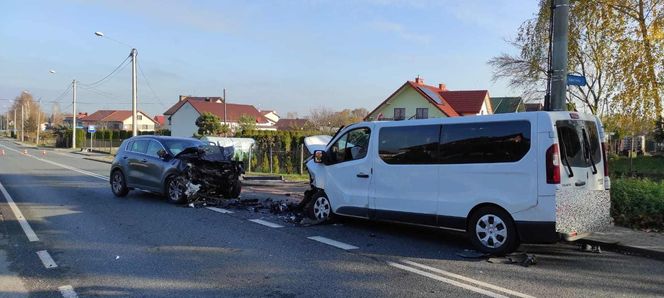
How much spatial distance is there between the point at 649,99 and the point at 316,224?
48.6 ft

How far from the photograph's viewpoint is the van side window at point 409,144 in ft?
24.7

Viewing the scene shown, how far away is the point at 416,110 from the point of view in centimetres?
4894

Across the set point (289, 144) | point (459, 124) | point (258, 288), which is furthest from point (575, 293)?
point (289, 144)

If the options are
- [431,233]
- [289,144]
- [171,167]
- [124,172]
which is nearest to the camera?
[431,233]

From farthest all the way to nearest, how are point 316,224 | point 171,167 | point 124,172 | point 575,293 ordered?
1. point 124,172
2. point 171,167
3. point 316,224
4. point 575,293

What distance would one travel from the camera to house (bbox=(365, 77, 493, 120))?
48.1m

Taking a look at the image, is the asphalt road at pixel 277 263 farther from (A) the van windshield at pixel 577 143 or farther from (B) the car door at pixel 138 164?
(B) the car door at pixel 138 164

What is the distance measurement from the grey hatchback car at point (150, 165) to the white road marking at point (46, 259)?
4.69 metres

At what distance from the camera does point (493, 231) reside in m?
6.89

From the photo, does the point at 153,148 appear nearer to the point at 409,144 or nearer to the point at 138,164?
the point at 138,164

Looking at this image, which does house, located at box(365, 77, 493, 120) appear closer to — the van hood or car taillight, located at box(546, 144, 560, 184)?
the van hood

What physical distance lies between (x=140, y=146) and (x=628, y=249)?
10.8 meters

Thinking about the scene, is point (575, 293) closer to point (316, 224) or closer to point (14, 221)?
point (316, 224)

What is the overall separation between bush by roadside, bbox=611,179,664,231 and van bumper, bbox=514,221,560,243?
3516mm
